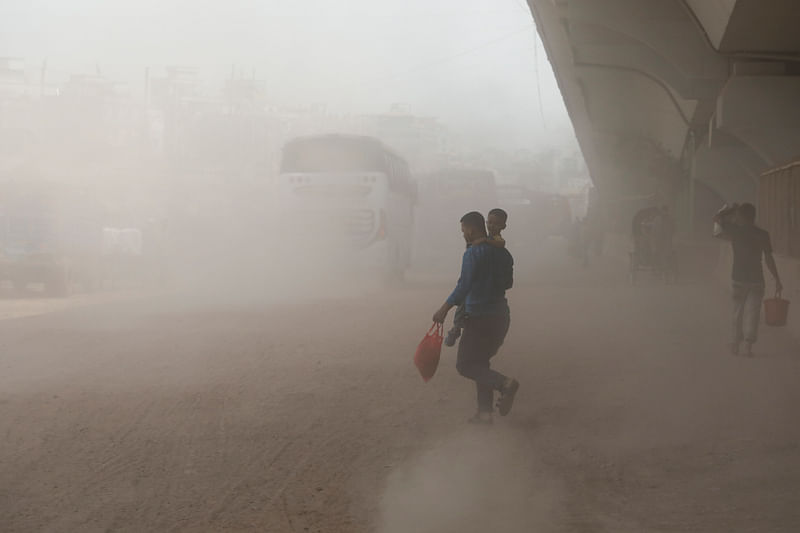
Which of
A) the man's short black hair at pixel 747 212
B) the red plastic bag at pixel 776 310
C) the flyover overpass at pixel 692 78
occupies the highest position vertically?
the flyover overpass at pixel 692 78

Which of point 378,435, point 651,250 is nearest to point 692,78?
point 651,250

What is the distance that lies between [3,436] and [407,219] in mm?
22081

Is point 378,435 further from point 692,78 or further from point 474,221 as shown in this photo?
point 692,78

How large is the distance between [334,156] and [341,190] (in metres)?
0.90

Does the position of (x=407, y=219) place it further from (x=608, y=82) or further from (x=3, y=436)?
(x=3, y=436)

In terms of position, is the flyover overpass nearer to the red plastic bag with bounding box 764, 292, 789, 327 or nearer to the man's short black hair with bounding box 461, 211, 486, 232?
the red plastic bag with bounding box 764, 292, 789, 327

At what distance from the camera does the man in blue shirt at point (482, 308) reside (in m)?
7.91

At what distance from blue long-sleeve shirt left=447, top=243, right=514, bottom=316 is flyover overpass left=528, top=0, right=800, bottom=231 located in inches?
237

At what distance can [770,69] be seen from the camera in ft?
61.6

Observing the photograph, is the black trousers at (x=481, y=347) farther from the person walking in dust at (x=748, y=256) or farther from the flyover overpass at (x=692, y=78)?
the flyover overpass at (x=692, y=78)

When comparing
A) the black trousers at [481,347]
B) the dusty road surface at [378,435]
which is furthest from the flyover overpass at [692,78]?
the black trousers at [481,347]

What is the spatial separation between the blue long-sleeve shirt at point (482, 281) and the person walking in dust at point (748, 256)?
432 centimetres

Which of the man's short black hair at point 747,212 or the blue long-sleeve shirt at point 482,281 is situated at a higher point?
the man's short black hair at point 747,212

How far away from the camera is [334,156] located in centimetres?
2470
